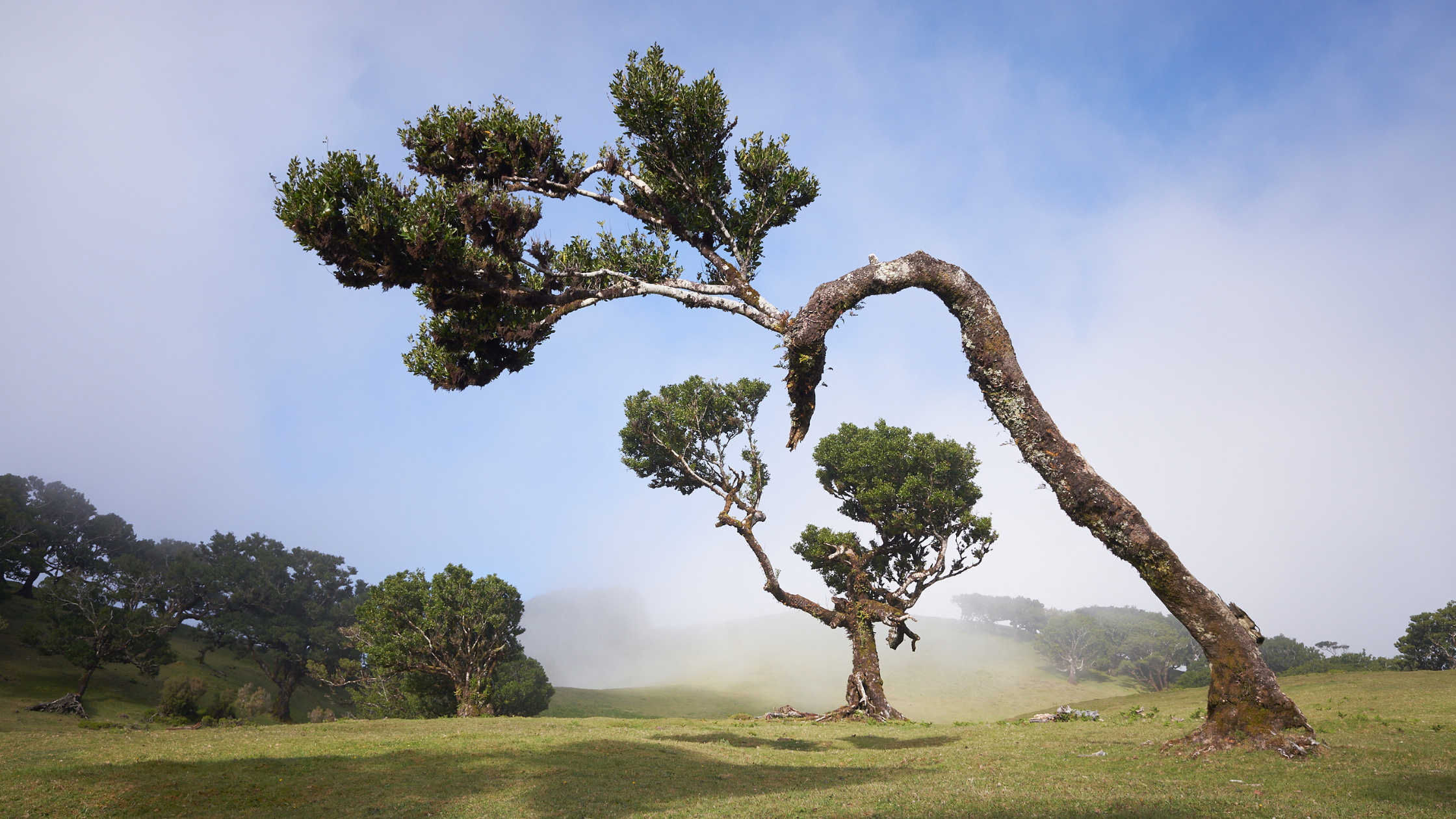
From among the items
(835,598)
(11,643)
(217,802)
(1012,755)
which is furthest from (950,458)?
(11,643)

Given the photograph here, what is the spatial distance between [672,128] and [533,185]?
393 centimetres

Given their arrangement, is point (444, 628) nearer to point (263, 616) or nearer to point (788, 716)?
point (788, 716)

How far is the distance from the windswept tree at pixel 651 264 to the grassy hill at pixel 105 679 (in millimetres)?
46676

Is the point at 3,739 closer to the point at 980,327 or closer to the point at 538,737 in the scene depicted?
the point at 538,737

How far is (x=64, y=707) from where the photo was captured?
166ft

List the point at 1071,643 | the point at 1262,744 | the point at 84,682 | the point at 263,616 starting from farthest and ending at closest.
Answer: the point at 1071,643 → the point at 263,616 → the point at 84,682 → the point at 1262,744

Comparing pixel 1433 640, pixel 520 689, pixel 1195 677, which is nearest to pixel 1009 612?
pixel 1195 677

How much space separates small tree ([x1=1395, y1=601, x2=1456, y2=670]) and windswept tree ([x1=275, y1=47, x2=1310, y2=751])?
76231mm

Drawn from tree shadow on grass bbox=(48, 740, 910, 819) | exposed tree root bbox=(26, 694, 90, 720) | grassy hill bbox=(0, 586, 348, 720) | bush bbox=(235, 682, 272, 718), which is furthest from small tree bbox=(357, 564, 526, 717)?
tree shadow on grass bbox=(48, 740, 910, 819)

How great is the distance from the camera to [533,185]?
16578mm

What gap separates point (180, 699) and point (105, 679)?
24.8 meters

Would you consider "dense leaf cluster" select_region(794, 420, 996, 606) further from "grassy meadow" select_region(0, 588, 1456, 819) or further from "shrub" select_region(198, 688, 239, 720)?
"shrub" select_region(198, 688, 239, 720)

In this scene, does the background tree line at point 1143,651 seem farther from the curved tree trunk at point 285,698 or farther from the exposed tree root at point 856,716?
the curved tree trunk at point 285,698

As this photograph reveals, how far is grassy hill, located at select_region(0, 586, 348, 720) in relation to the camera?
2138 inches
